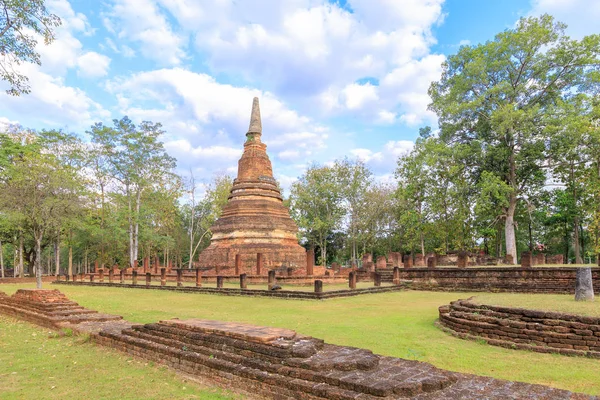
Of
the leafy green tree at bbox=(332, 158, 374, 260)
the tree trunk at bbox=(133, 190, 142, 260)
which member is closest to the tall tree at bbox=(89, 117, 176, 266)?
the tree trunk at bbox=(133, 190, 142, 260)

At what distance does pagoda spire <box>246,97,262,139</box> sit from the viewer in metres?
27.2

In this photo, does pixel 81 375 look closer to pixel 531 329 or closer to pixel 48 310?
pixel 48 310

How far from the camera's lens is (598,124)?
23.0 metres

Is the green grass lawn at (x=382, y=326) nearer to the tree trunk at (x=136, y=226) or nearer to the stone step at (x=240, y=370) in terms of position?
the stone step at (x=240, y=370)

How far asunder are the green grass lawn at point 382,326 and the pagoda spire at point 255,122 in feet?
45.6

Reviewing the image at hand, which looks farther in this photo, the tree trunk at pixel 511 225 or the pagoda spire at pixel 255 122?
the pagoda spire at pixel 255 122

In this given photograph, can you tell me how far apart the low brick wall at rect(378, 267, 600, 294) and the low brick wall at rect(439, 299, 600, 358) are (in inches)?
354

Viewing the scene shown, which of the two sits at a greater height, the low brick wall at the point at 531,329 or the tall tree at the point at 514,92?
the tall tree at the point at 514,92

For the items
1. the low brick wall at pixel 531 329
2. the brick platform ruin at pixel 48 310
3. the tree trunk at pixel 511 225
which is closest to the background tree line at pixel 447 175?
the tree trunk at pixel 511 225

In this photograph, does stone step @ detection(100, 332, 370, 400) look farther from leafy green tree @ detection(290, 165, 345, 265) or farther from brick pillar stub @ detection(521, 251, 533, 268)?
leafy green tree @ detection(290, 165, 345, 265)

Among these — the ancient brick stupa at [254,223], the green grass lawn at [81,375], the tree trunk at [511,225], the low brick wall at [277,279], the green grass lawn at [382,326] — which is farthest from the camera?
the tree trunk at [511,225]

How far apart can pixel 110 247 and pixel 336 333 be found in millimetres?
37752

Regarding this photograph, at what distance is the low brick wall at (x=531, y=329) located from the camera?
6348 mm

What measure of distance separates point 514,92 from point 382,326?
66.0 feet
